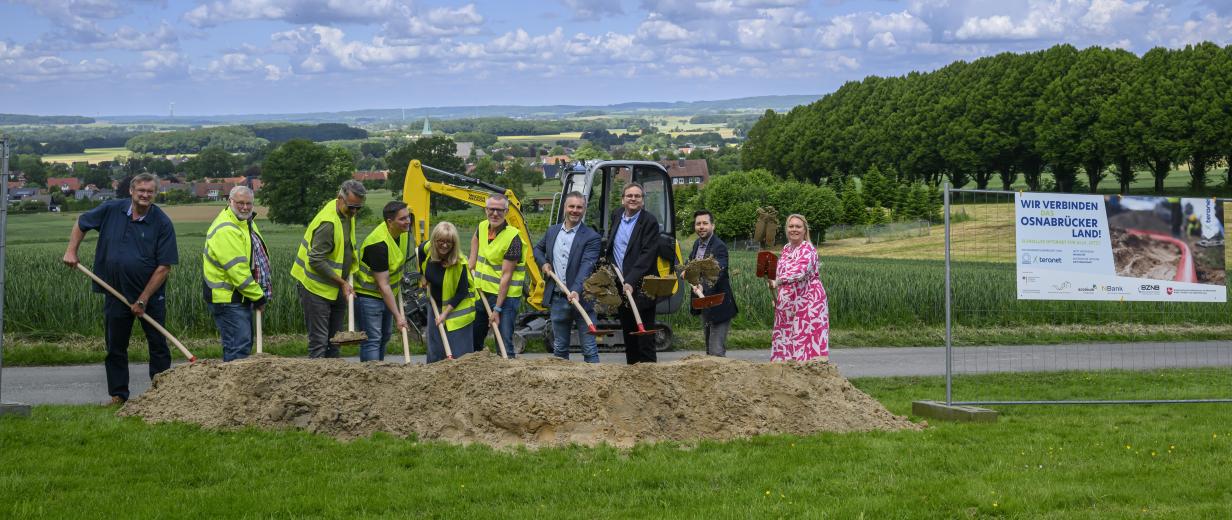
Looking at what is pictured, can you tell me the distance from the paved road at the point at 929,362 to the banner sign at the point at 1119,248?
382 cm

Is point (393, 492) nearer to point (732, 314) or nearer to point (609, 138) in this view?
point (732, 314)

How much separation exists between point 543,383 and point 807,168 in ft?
308

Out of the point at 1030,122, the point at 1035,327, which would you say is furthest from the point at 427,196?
the point at 1030,122

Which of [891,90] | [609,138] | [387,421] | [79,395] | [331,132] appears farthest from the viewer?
[609,138]

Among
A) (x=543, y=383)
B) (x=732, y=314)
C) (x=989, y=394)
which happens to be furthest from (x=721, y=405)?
(x=989, y=394)

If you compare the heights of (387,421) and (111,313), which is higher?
(111,313)

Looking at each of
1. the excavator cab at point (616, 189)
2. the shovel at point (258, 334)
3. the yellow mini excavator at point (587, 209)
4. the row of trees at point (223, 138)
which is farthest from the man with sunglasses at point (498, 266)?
the row of trees at point (223, 138)

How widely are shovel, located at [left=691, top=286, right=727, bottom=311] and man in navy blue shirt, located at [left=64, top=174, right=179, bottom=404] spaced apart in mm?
4533

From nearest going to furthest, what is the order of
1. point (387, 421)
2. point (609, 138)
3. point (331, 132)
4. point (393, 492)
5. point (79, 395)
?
point (393, 492) < point (387, 421) < point (79, 395) < point (331, 132) < point (609, 138)

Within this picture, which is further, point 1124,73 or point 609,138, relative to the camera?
point 609,138

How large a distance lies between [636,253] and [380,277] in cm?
222

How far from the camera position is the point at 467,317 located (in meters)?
10.5

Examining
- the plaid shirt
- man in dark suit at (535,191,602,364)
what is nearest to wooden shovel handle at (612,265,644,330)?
man in dark suit at (535,191,602,364)

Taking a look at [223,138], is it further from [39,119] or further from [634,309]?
[634,309]
